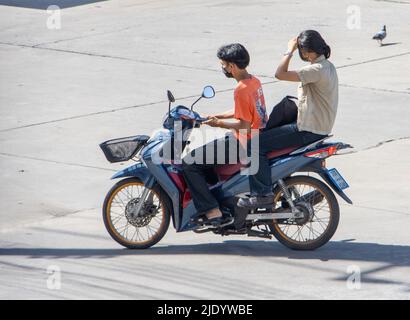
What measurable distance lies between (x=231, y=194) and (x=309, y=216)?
0.65 metres

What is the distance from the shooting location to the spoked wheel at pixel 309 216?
9648 millimetres

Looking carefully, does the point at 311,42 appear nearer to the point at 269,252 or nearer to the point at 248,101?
the point at 248,101

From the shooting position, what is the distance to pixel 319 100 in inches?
376

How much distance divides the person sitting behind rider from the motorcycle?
0.39ft

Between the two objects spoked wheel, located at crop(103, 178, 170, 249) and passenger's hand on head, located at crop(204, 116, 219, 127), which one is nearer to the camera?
passenger's hand on head, located at crop(204, 116, 219, 127)

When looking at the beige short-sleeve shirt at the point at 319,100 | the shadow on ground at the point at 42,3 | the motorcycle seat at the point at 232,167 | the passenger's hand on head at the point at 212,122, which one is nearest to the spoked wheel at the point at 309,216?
the motorcycle seat at the point at 232,167

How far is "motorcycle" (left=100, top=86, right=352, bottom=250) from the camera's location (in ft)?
31.6

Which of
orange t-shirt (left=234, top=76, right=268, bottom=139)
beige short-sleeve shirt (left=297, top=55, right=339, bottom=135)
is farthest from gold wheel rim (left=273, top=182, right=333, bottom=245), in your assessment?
orange t-shirt (left=234, top=76, right=268, bottom=139)

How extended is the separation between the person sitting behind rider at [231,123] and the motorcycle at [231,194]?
119mm

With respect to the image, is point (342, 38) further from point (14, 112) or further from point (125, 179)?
point (125, 179)

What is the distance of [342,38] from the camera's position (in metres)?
19.3

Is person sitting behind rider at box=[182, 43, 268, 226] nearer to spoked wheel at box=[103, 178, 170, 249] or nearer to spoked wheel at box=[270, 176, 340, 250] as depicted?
spoked wheel at box=[103, 178, 170, 249]

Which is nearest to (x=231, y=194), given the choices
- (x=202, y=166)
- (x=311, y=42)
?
(x=202, y=166)
